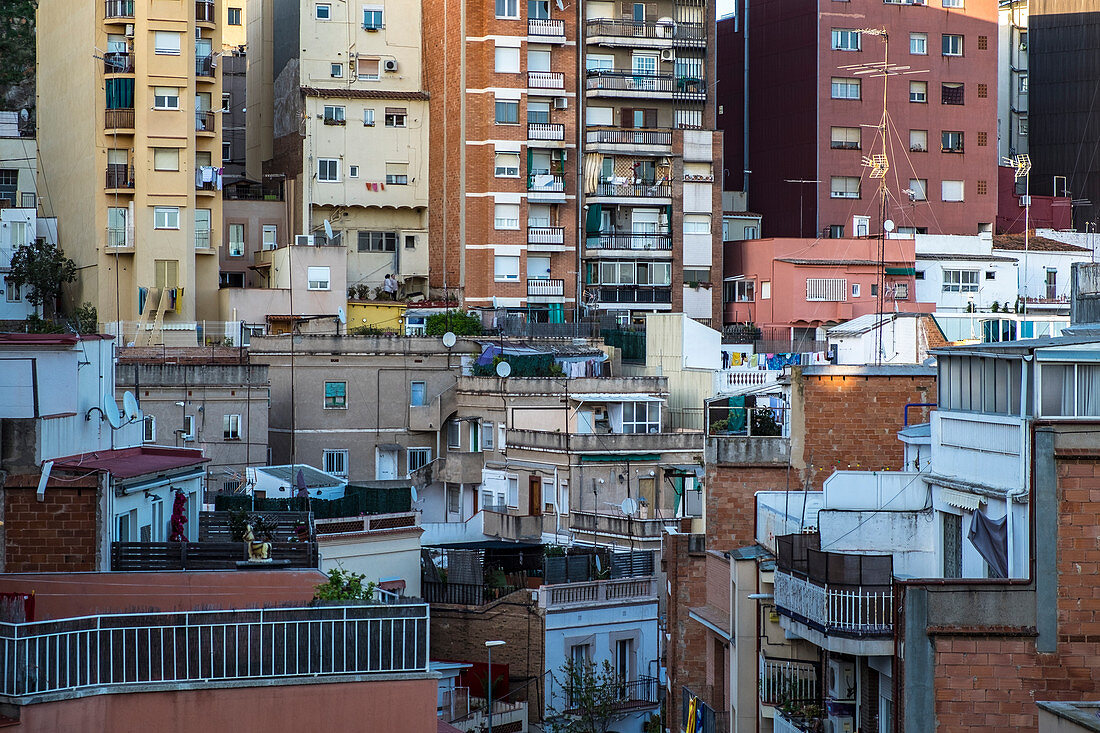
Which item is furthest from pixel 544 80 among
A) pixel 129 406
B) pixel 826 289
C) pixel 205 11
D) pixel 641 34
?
pixel 129 406

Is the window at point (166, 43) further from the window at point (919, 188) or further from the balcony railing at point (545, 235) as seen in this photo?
the window at point (919, 188)

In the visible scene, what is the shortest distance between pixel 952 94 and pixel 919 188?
423cm

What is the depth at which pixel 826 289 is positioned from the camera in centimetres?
6197

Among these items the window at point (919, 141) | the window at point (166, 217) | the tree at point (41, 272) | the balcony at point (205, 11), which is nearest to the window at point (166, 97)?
the window at point (166, 217)

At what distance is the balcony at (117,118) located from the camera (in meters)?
56.2

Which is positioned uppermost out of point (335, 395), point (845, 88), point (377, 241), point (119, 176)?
point (845, 88)

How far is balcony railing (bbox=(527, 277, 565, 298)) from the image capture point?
61.4 metres

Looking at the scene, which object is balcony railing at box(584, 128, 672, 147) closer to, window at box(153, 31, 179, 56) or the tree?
window at box(153, 31, 179, 56)

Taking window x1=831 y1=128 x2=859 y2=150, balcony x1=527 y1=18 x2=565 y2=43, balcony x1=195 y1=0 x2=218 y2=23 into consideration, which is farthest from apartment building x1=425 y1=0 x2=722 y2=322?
balcony x1=195 y1=0 x2=218 y2=23

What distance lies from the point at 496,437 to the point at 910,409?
25133mm

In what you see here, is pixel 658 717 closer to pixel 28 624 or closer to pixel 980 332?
pixel 980 332

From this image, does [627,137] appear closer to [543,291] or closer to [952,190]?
[543,291]

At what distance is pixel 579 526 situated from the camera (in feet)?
145

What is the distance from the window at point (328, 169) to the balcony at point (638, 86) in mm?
9998
